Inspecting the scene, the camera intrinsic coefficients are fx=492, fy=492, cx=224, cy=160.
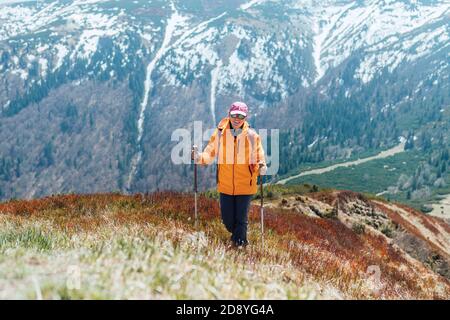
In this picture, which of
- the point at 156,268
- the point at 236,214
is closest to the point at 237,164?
the point at 236,214

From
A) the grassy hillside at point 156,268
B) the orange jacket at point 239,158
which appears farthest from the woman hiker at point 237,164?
the grassy hillside at point 156,268

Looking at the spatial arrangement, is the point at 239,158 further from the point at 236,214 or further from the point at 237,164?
the point at 236,214

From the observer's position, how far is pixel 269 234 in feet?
36.0

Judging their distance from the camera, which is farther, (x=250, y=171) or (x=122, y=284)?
(x=250, y=171)

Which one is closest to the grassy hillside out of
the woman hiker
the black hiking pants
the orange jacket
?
the black hiking pants

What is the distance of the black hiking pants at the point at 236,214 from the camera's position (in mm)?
8812

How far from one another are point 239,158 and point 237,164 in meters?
0.11

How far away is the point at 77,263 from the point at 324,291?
9.07ft

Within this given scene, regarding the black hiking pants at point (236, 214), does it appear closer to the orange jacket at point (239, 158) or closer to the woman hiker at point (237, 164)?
the woman hiker at point (237, 164)
